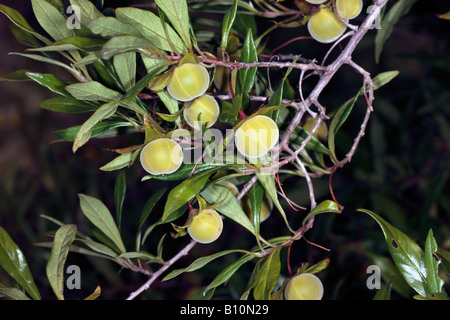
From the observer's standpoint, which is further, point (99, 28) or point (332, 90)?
point (332, 90)

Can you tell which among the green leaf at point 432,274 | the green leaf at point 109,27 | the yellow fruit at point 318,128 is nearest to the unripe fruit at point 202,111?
the green leaf at point 109,27

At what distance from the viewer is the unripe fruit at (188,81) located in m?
0.54

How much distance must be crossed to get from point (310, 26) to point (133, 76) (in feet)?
1.03

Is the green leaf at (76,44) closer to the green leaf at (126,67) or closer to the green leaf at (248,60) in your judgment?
the green leaf at (126,67)

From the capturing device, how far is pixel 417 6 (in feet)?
4.53

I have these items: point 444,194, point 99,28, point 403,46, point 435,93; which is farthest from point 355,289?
point 403,46

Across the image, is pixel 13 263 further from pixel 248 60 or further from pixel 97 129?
pixel 248 60

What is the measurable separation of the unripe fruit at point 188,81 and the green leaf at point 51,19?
0.19 m

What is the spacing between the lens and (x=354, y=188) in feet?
4.42

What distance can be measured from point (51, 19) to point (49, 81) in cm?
9

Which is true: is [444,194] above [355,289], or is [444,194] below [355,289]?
above

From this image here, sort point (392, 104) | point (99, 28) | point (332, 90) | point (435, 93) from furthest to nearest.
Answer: point (332, 90) → point (392, 104) → point (435, 93) → point (99, 28)

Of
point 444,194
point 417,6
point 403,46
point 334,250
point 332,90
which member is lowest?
point 334,250

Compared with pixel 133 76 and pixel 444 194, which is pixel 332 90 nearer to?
pixel 444 194
